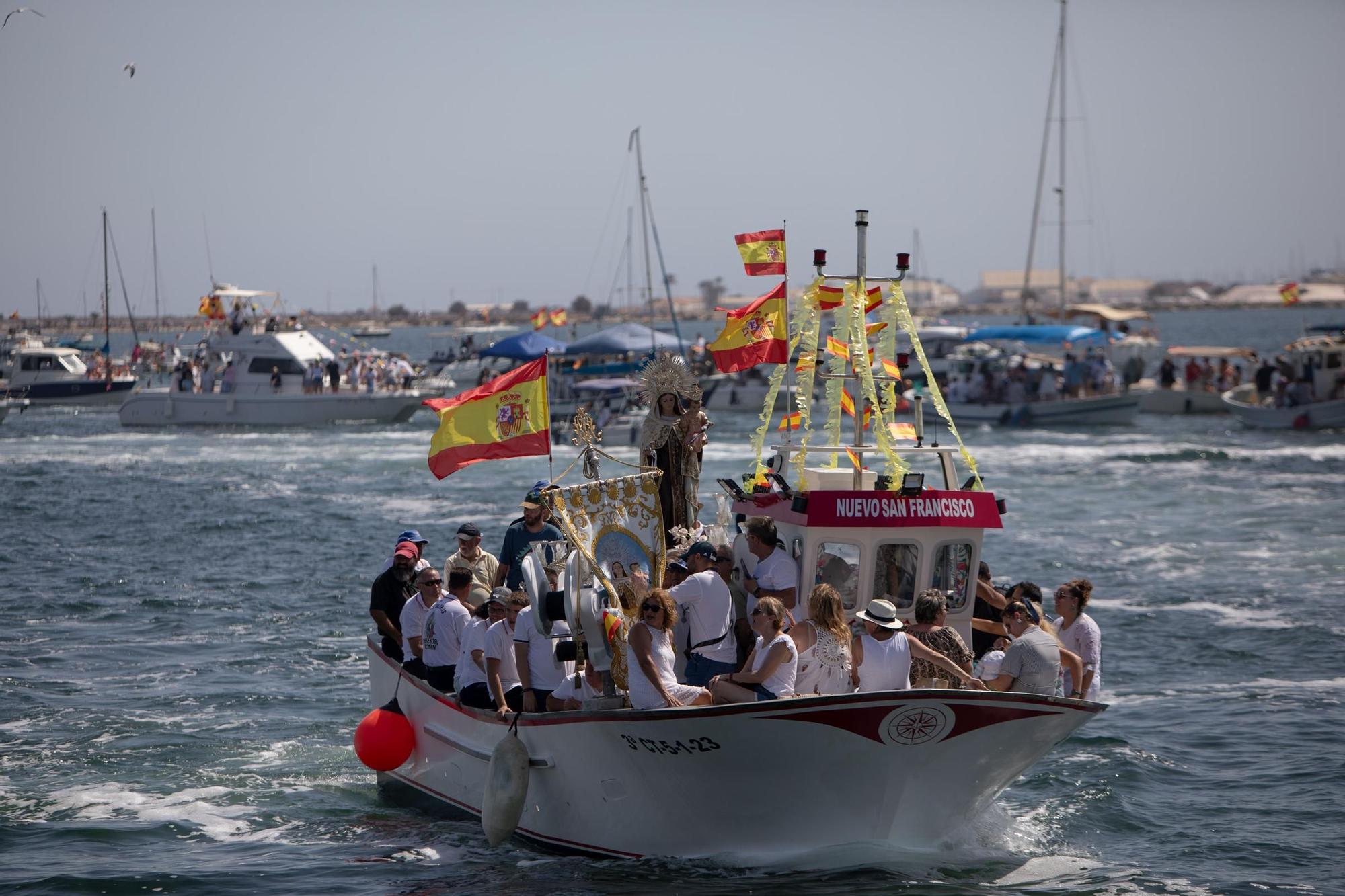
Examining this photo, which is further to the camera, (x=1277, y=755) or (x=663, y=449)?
(x=1277, y=755)

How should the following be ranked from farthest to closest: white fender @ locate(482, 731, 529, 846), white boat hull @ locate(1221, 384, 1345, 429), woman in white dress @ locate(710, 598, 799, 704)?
white boat hull @ locate(1221, 384, 1345, 429) < white fender @ locate(482, 731, 529, 846) < woman in white dress @ locate(710, 598, 799, 704)

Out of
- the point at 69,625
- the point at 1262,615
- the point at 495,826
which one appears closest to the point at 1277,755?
the point at 1262,615

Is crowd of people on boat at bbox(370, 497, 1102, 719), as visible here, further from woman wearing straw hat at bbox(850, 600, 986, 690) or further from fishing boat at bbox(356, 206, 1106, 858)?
fishing boat at bbox(356, 206, 1106, 858)

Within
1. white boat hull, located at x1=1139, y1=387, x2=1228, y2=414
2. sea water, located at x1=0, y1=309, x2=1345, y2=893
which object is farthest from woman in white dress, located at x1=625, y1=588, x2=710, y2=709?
white boat hull, located at x1=1139, y1=387, x2=1228, y2=414

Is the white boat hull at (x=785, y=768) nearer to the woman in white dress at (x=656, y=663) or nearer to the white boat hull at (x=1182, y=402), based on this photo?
the woman in white dress at (x=656, y=663)

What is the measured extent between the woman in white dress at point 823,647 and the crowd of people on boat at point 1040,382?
159ft

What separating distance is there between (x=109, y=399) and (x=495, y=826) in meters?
63.3

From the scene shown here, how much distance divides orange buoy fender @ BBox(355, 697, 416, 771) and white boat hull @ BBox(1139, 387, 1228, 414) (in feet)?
168

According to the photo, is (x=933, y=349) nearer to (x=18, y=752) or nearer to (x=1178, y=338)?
(x=18, y=752)

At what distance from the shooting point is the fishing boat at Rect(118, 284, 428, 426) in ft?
196

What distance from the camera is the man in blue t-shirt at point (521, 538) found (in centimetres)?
1397

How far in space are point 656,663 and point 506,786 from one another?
2.00 m

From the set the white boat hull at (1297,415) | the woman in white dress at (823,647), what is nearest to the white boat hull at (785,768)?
the woman in white dress at (823,647)

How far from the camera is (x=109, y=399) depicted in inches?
2758
